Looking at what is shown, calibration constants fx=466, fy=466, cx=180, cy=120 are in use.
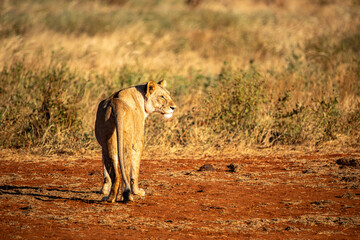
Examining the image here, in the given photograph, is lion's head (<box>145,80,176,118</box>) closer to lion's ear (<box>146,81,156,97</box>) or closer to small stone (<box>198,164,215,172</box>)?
lion's ear (<box>146,81,156,97</box>)

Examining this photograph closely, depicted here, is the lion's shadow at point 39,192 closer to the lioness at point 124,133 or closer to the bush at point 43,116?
the lioness at point 124,133

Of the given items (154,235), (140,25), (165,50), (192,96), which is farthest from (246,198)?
(140,25)

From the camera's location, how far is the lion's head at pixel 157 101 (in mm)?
6238

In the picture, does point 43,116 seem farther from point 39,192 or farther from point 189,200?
point 189,200

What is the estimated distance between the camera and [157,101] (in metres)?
6.30

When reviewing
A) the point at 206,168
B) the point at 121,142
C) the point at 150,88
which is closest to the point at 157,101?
Result: the point at 150,88

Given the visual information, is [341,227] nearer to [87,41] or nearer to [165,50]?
[87,41]

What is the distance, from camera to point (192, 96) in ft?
38.3

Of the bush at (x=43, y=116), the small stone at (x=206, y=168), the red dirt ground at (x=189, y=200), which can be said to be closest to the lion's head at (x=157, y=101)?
the red dirt ground at (x=189, y=200)

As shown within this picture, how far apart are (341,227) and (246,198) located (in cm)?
143

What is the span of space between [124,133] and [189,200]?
1.32 meters

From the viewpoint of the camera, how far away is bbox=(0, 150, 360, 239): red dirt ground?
485 cm

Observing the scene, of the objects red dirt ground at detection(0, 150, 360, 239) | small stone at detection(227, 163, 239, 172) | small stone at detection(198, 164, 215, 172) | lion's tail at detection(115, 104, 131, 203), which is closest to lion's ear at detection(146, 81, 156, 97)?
lion's tail at detection(115, 104, 131, 203)

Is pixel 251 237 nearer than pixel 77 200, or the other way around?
pixel 251 237
